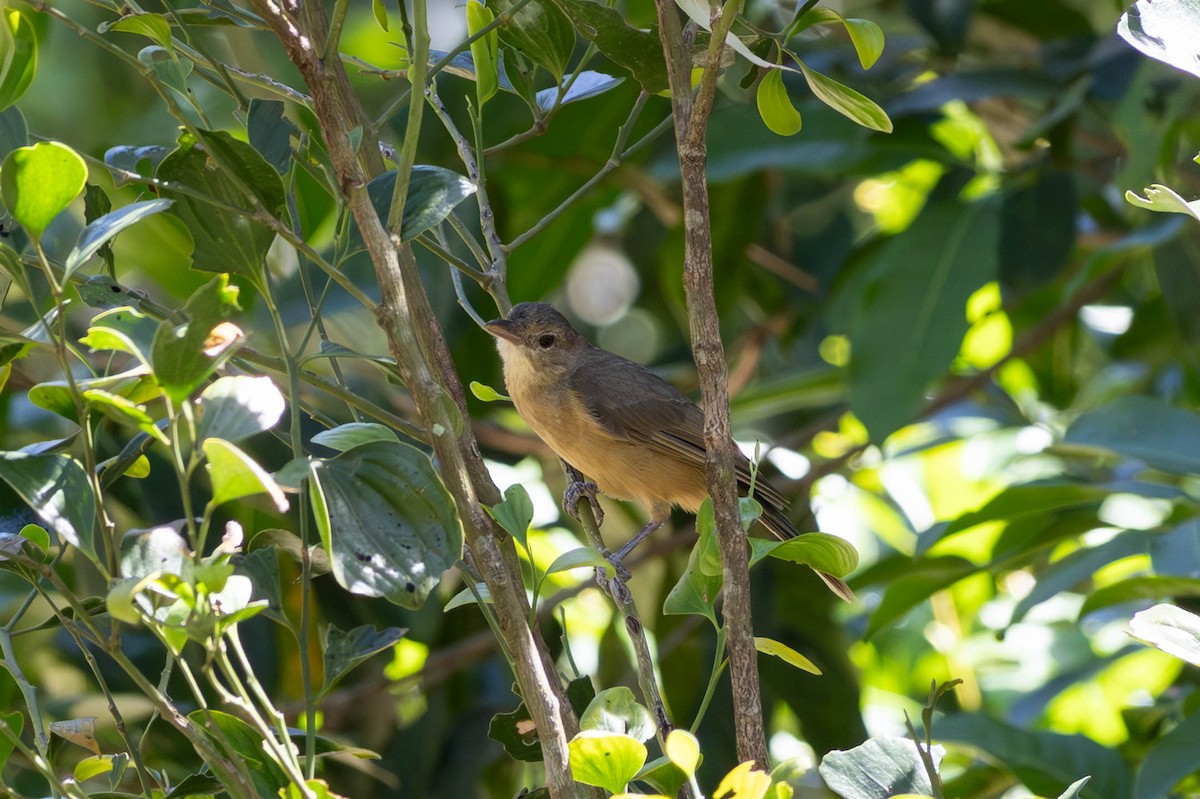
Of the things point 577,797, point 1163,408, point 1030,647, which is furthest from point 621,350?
point 577,797

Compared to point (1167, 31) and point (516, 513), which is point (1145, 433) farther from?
point (516, 513)

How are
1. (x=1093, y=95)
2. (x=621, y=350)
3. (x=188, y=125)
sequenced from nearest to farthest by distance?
(x=188, y=125) → (x=1093, y=95) → (x=621, y=350)

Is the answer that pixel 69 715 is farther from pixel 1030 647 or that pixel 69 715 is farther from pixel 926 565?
pixel 1030 647

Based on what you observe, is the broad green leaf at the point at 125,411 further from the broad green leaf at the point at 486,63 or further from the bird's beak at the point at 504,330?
the bird's beak at the point at 504,330

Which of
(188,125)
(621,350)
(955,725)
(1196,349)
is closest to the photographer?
(188,125)

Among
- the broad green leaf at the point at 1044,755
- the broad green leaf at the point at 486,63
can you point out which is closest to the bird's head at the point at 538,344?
the broad green leaf at the point at 1044,755

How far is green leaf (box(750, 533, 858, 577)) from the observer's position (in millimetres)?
1543

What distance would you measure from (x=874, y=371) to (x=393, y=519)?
2.62 meters

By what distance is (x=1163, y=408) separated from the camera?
3195 millimetres

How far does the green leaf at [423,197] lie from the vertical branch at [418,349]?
0.03 meters

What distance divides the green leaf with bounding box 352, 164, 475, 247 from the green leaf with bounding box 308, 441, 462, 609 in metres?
0.27

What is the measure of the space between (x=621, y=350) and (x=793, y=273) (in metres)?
1.30

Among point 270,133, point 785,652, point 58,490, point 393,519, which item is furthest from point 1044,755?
point 58,490

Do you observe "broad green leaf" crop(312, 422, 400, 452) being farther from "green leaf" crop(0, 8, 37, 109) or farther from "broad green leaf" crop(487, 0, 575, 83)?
"broad green leaf" crop(487, 0, 575, 83)
